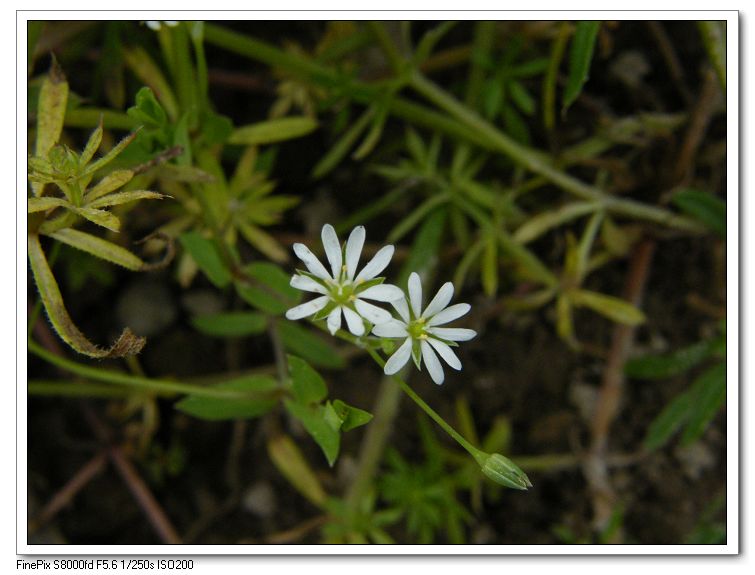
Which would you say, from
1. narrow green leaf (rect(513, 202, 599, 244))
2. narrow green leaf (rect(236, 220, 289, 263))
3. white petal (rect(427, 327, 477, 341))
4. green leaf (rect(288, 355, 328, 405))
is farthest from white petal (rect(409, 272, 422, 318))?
narrow green leaf (rect(513, 202, 599, 244))

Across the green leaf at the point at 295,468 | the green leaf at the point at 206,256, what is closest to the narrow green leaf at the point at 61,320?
the green leaf at the point at 206,256

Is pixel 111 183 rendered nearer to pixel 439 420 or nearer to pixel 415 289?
pixel 415 289

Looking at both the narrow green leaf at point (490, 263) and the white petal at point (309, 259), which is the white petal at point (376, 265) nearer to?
the white petal at point (309, 259)

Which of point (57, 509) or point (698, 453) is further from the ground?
point (698, 453)

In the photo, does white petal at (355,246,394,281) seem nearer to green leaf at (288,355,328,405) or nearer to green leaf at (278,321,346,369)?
green leaf at (288,355,328,405)

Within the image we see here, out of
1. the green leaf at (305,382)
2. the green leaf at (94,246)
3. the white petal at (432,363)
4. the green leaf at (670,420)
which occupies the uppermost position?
the green leaf at (94,246)
